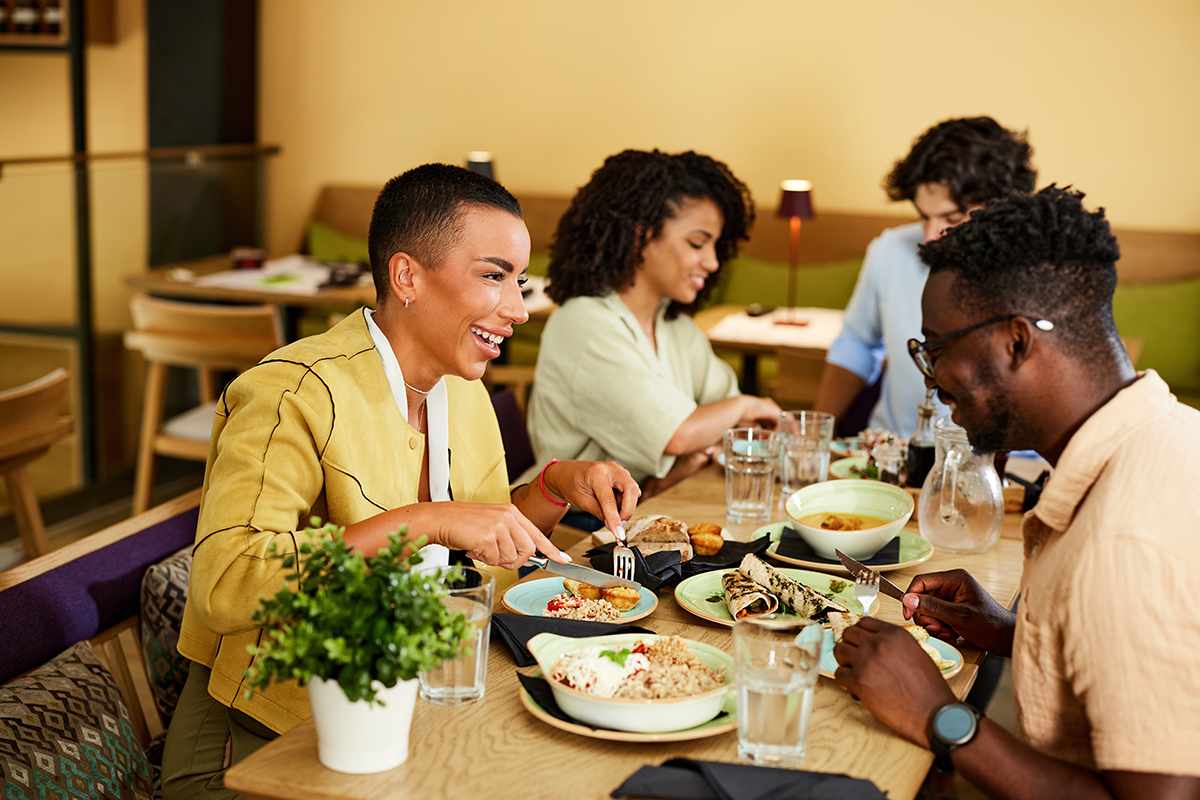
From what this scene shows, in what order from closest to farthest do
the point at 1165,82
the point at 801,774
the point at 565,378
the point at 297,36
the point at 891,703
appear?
the point at 801,774
the point at 891,703
the point at 565,378
the point at 1165,82
the point at 297,36

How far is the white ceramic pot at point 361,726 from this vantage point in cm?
106

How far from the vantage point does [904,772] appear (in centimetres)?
111

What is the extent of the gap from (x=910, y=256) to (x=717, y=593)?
5.90 feet

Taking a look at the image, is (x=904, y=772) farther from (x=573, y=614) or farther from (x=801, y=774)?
(x=573, y=614)

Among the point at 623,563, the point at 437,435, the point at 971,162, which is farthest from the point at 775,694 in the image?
the point at 971,162

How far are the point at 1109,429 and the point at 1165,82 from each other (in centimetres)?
457

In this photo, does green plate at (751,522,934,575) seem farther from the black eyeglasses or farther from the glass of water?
the glass of water

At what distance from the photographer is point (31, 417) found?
3.12 m

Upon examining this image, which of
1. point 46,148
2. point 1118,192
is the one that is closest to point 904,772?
point 1118,192

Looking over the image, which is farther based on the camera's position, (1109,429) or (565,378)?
(565,378)

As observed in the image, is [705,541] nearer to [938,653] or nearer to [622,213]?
[938,653]

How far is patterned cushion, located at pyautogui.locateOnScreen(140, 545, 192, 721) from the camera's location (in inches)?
70.2

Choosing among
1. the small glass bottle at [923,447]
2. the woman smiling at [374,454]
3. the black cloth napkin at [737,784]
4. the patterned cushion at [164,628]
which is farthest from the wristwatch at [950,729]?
the patterned cushion at [164,628]

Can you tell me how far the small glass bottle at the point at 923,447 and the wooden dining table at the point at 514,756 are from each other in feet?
3.03
